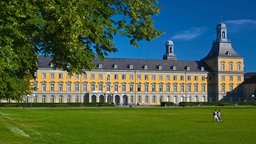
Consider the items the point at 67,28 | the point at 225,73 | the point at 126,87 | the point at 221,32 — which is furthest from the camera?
the point at 221,32

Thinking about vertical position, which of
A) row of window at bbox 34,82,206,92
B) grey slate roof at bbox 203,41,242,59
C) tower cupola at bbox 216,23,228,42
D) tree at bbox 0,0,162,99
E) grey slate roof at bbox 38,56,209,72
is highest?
tower cupola at bbox 216,23,228,42

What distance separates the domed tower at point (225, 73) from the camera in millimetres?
130375

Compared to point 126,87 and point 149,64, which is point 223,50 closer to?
point 149,64

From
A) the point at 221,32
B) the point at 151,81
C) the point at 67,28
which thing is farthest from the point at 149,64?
the point at 67,28

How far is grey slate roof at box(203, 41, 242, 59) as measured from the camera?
131000mm

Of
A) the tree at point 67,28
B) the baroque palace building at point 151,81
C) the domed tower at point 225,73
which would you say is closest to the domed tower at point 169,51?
the baroque palace building at point 151,81

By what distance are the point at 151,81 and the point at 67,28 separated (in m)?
115

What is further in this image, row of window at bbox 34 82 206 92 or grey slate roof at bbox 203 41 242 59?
grey slate roof at bbox 203 41 242 59

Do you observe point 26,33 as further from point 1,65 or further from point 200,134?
point 200,134

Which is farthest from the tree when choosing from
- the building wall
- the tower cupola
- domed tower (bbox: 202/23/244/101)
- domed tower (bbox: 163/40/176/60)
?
domed tower (bbox: 163/40/176/60)

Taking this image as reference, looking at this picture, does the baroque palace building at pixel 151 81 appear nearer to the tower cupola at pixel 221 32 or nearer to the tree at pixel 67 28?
the tower cupola at pixel 221 32

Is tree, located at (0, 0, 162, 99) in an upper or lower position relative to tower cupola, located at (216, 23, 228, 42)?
lower

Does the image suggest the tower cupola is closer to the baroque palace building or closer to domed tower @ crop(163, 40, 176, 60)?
the baroque palace building

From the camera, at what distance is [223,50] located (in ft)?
433
